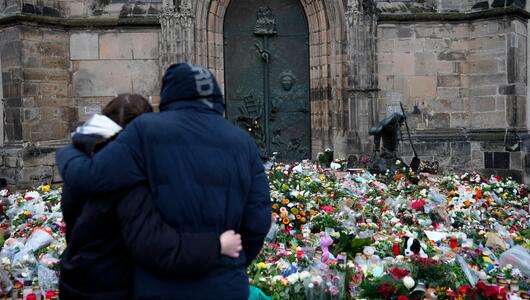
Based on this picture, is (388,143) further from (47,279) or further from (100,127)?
Result: (100,127)

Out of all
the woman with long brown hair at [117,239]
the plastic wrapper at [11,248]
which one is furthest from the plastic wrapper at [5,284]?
the woman with long brown hair at [117,239]

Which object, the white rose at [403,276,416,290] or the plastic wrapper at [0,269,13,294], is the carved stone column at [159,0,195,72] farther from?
the white rose at [403,276,416,290]

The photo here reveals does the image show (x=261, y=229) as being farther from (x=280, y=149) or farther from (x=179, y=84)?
(x=280, y=149)

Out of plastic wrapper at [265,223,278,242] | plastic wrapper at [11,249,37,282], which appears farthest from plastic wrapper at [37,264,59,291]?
plastic wrapper at [265,223,278,242]

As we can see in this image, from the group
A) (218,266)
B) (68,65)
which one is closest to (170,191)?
(218,266)

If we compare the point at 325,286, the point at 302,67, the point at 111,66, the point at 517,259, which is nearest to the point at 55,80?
the point at 111,66

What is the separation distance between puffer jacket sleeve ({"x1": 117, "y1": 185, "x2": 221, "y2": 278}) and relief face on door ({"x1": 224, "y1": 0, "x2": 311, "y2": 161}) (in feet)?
30.8

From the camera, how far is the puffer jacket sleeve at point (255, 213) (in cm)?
241

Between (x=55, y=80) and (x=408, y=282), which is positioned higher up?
(x=55, y=80)

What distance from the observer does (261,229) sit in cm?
244

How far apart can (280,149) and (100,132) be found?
9.47 metres

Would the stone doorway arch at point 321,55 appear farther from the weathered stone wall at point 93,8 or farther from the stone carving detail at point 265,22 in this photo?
the weathered stone wall at point 93,8

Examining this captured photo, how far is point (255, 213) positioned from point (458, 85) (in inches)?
390

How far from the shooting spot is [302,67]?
11.7 metres
